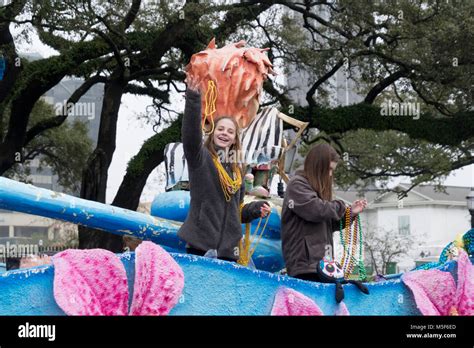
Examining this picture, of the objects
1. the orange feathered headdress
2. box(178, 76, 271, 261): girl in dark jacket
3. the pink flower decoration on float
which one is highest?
the orange feathered headdress

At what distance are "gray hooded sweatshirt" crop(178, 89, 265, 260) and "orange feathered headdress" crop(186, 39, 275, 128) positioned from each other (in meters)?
1.26

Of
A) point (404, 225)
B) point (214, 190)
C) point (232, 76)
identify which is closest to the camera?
point (214, 190)

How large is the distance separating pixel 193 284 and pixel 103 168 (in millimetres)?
10705

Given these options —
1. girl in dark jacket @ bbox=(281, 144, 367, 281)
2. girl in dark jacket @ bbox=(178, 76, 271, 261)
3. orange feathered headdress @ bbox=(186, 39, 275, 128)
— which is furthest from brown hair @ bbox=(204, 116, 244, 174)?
orange feathered headdress @ bbox=(186, 39, 275, 128)

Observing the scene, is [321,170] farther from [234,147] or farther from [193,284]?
[193,284]

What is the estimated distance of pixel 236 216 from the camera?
4.61 m

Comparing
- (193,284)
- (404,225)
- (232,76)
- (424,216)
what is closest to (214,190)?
(193,284)

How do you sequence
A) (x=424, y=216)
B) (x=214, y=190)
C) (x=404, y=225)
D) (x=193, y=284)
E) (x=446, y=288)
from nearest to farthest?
1. (x=193, y=284)
2. (x=446, y=288)
3. (x=214, y=190)
4. (x=404, y=225)
5. (x=424, y=216)

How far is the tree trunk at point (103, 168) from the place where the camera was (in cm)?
1308

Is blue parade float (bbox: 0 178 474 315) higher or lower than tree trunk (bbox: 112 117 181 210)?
lower

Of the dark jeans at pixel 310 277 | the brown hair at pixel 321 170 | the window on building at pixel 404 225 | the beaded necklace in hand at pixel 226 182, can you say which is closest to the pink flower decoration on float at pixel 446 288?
the dark jeans at pixel 310 277

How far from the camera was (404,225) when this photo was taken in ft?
138

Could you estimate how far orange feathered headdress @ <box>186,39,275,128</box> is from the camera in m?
5.77

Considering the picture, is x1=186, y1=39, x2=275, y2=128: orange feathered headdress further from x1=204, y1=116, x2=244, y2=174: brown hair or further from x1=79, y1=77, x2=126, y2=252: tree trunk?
x1=79, y1=77, x2=126, y2=252: tree trunk
